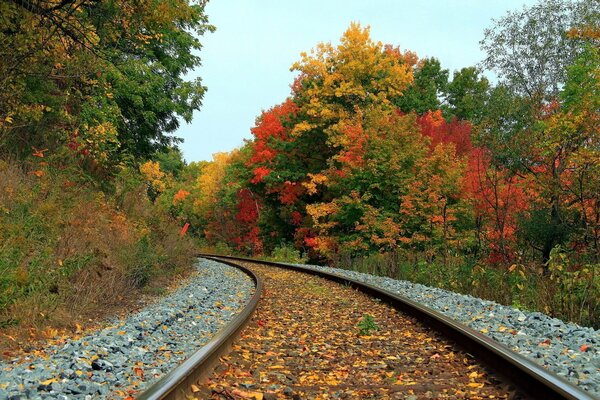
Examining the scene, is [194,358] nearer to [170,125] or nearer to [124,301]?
[124,301]

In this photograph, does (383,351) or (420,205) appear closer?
(383,351)

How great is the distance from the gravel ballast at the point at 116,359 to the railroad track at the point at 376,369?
521mm

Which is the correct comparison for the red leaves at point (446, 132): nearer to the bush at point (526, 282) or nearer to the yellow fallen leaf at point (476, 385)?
the bush at point (526, 282)

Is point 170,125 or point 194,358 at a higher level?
point 170,125

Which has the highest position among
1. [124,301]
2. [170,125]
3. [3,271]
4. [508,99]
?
[508,99]

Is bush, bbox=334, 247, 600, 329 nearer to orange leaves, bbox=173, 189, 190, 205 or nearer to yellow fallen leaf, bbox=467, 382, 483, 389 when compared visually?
yellow fallen leaf, bbox=467, 382, 483, 389

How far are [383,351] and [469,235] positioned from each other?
1473 cm

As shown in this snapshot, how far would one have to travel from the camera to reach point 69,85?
12461 millimetres

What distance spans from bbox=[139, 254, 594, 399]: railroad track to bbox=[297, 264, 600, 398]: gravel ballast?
1.45ft

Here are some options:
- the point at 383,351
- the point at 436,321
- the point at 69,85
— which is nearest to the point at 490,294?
the point at 436,321

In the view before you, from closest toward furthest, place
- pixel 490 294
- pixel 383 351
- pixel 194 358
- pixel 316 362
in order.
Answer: pixel 194 358
pixel 316 362
pixel 383 351
pixel 490 294

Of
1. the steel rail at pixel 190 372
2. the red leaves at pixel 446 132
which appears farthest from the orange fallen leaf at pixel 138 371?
the red leaves at pixel 446 132

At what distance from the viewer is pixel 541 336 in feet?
21.3

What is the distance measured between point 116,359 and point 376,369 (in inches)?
108
